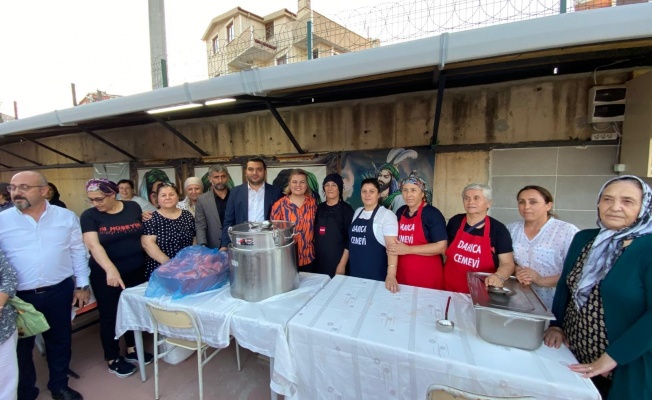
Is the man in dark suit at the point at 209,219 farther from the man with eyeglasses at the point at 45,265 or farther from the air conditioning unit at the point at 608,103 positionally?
the air conditioning unit at the point at 608,103

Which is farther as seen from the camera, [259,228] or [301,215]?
[301,215]

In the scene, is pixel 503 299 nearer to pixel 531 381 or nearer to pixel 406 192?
pixel 531 381

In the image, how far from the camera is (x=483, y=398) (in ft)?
3.00

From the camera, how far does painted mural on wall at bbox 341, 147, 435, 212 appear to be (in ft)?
10.9

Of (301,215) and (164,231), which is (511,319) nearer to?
(301,215)

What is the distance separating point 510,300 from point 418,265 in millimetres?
852

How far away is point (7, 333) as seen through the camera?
63.1 inches

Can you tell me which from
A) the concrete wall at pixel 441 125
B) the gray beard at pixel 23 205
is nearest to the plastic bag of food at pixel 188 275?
the gray beard at pixel 23 205

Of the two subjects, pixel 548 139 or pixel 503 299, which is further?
pixel 548 139

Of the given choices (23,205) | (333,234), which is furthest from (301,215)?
(23,205)

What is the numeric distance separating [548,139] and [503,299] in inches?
98.1

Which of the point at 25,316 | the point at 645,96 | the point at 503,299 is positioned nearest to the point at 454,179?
the point at 645,96

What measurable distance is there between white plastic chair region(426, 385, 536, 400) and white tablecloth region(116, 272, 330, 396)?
775mm

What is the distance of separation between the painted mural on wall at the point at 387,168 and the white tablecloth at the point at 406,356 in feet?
6.31
